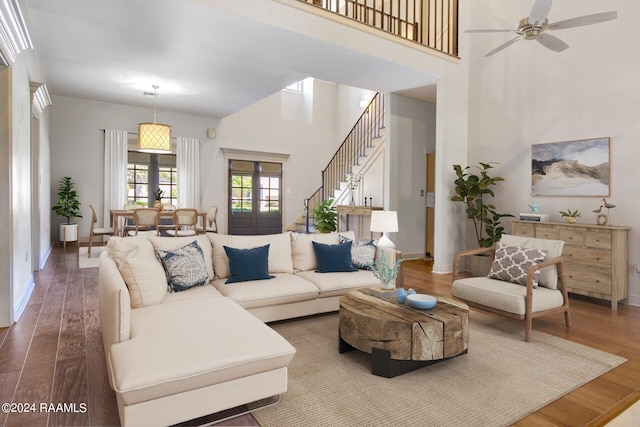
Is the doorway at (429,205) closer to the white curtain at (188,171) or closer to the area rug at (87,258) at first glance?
the white curtain at (188,171)

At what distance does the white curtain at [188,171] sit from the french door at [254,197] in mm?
1019

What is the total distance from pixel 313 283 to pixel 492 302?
64.3 inches

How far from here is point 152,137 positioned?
20.8ft

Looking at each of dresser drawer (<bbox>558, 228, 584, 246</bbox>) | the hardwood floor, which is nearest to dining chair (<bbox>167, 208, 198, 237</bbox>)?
the hardwood floor

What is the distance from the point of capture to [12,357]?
266 centimetres

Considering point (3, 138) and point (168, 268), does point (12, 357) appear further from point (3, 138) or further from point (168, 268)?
point (3, 138)

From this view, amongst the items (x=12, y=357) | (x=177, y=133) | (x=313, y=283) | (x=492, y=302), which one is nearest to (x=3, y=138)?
(x=12, y=357)

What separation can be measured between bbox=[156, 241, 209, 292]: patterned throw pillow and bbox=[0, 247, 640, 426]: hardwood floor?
738 millimetres

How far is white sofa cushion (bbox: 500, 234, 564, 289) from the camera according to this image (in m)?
3.46

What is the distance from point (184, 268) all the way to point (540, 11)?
3816mm

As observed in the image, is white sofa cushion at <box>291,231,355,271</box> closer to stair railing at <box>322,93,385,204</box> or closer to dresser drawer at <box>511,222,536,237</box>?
dresser drawer at <box>511,222,536,237</box>

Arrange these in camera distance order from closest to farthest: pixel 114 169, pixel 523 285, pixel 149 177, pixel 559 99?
pixel 523 285 → pixel 559 99 → pixel 114 169 → pixel 149 177

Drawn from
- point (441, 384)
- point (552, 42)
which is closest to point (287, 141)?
point (552, 42)

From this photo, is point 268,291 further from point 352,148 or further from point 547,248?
point 352,148
